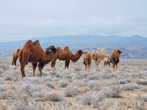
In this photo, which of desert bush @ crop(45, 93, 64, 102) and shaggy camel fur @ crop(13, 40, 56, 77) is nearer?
desert bush @ crop(45, 93, 64, 102)

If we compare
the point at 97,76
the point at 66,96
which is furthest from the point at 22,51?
the point at 66,96

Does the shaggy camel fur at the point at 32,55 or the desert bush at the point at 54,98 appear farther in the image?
the shaggy camel fur at the point at 32,55

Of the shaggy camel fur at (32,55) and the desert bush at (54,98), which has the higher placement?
the shaggy camel fur at (32,55)

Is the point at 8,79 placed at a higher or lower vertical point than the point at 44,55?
lower

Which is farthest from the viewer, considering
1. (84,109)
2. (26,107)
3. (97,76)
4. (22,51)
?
(97,76)

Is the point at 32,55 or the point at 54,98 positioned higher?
the point at 32,55

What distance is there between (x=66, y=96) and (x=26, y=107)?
394 cm

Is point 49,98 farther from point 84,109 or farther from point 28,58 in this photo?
point 28,58

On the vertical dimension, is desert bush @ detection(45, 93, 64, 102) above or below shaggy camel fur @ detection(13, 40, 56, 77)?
below

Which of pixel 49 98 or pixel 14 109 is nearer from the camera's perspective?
pixel 14 109

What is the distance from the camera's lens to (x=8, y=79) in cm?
1606

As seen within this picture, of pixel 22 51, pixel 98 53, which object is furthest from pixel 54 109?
pixel 98 53

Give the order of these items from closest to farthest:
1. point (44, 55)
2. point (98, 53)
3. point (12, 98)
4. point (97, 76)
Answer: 1. point (12, 98)
2. point (44, 55)
3. point (97, 76)
4. point (98, 53)

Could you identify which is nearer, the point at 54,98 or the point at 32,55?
the point at 54,98
